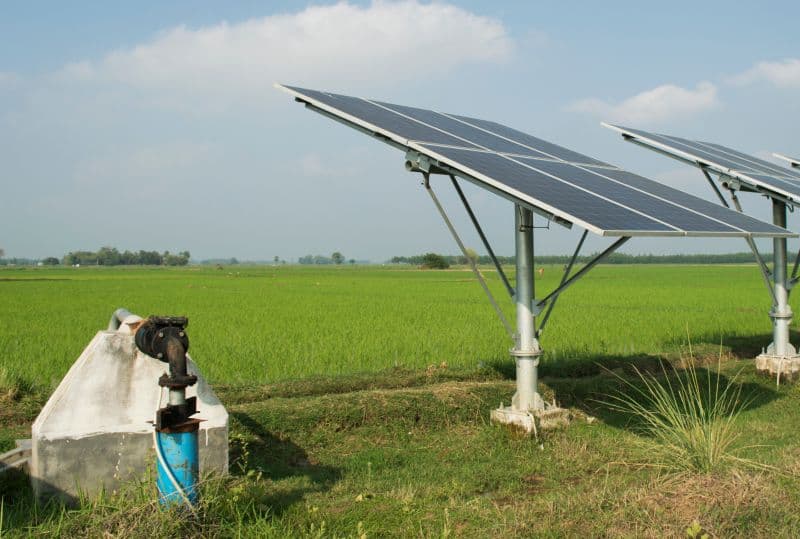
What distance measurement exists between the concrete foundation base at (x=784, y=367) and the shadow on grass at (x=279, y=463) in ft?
25.2

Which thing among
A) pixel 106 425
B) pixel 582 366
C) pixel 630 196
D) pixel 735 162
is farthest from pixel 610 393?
pixel 106 425

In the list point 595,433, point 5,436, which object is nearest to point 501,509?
point 595,433

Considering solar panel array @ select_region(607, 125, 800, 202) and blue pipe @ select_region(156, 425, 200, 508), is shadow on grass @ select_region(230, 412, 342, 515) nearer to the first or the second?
blue pipe @ select_region(156, 425, 200, 508)

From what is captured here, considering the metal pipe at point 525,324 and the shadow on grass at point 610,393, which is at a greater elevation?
the metal pipe at point 525,324

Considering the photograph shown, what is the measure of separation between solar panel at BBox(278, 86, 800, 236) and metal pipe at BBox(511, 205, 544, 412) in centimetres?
59

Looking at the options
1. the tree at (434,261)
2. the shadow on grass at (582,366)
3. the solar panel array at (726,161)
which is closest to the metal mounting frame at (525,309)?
the shadow on grass at (582,366)

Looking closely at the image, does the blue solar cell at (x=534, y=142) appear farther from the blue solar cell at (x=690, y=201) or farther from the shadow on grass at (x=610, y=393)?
the shadow on grass at (x=610, y=393)

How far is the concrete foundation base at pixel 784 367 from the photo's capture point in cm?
1132

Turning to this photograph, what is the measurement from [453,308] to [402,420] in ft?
52.9

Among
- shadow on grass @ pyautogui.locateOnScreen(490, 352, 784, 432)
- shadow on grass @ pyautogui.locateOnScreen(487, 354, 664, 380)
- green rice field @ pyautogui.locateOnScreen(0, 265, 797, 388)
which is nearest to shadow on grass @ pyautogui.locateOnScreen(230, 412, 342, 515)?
green rice field @ pyautogui.locateOnScreen(0, 265, 797, 388)

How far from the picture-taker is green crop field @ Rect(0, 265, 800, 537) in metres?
4.86

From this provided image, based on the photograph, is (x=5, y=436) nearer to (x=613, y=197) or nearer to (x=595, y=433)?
(x=595, y=433)

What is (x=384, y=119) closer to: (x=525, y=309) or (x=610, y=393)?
(x=525, y=309)

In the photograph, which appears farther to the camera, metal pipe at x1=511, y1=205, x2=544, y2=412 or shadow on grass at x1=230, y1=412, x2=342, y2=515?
metal pipe at x1=511, y1=205, x2=544, y2=412
